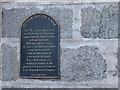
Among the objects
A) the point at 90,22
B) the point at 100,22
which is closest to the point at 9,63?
the point at 90,22

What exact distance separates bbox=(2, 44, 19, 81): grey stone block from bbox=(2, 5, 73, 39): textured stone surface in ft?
0.84

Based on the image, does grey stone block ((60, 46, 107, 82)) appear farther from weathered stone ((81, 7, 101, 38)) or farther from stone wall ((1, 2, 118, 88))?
weathered stone ((81, 7, 101, 38))

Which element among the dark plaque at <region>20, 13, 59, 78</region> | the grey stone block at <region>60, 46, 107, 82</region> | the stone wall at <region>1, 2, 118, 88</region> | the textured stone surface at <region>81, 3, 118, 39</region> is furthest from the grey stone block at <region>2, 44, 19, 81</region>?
the textured stone surface at <region>81, 3, 118, 39</region>

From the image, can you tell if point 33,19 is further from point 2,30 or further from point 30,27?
point 2,30

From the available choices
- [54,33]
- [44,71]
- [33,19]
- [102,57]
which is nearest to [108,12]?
[102,57]

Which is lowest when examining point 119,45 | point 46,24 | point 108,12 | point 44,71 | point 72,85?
point 72,85

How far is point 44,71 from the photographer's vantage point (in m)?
2.68

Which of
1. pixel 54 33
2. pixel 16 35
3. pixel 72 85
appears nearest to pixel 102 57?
pixel 72 85

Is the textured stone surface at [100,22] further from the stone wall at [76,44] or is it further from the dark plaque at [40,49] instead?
the dark plaque at [40,49]

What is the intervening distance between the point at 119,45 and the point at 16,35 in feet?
6.00

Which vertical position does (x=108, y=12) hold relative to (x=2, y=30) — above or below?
above

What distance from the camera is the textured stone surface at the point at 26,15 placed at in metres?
2.75

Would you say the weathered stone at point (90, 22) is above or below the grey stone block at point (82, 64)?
above

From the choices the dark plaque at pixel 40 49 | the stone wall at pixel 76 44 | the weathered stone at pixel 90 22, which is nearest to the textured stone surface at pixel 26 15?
the stone wall at pixel 76 44
